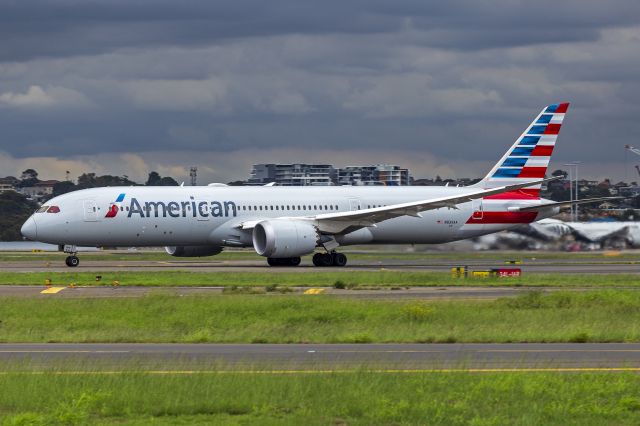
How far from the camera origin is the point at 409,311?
100.0 ft

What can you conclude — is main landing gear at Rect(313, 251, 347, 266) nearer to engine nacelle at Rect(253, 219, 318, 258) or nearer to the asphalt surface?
the asphalt surface

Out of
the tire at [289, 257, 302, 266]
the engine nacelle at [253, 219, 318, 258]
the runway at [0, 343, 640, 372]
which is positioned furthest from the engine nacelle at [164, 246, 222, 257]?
the runway at [0, 343, 640, 372]

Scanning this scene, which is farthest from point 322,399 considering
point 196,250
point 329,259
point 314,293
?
point 196,250

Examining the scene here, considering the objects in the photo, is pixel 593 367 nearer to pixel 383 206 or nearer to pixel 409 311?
pixel 409 311

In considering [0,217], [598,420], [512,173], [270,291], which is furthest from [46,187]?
[598,420]

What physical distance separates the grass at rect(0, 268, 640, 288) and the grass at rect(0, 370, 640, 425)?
84.6ft

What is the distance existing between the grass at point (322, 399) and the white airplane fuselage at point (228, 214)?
40.3m

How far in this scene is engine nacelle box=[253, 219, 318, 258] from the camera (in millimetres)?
57625

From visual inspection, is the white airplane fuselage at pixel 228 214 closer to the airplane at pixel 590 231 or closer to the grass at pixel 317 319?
the airplane at pixel 590 231

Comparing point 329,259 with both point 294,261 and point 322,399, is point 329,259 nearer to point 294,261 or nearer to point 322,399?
point 294,261

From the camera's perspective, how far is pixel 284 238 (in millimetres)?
57812

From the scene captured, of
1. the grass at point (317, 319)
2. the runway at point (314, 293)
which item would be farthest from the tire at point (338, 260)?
the grass at point (317, 319)

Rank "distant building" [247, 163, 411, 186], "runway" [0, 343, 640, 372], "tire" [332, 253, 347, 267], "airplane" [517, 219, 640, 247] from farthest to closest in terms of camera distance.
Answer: "distant building" [247, 163, 411, 186] → "airplane" [517, 219, 640, 247] → "tire" [332, 253, 347, 267] → "runway" [0, 343, 640, 372]

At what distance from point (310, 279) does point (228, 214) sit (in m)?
13.7
